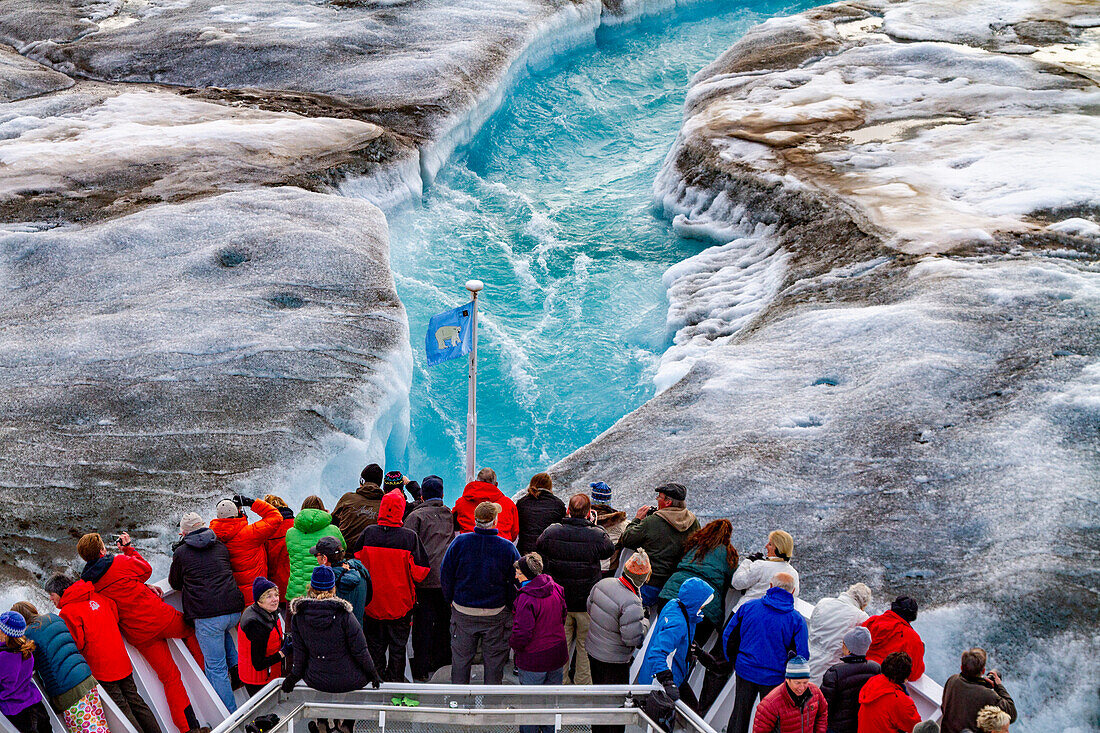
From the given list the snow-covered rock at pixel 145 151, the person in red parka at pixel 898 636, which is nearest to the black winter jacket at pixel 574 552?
the person in red parka at pixel 898 636

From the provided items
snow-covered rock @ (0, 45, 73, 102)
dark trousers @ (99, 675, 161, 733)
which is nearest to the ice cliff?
dark trousers @ (99, 675, 161, 733)

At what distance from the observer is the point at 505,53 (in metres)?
27.2

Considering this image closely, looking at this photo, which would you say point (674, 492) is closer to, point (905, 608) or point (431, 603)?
point (905, 608)

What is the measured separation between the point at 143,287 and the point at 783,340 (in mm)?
8946

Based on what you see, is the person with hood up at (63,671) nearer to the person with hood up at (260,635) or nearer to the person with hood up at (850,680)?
the person with hood up at (260,635)

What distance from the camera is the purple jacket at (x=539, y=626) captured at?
6.38m

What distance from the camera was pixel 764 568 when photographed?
641 cm

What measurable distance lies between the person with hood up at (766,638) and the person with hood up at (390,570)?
7.58ft

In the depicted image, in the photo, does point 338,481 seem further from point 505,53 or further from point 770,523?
point 505,53

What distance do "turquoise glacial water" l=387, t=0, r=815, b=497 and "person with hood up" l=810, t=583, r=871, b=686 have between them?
8.03 metres

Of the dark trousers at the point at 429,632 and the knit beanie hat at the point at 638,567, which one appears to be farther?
the dark trousers at the point at 429,632

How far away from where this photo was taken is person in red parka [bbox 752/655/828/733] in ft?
17.8

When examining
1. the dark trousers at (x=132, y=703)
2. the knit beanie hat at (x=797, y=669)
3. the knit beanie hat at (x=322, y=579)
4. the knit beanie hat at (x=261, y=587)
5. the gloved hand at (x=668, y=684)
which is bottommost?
the dark trousers at (x=132, y=703)

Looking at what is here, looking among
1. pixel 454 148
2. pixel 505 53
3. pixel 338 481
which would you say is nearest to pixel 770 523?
pixel 338 481
